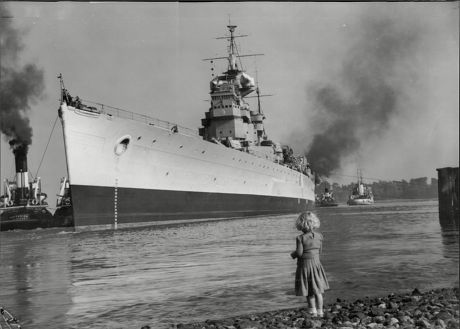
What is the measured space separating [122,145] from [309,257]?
61.6ft

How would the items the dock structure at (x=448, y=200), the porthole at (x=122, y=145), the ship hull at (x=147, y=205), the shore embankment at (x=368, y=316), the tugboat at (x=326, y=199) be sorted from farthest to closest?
the tugboat at (x=326, y=199) < the porthole at (x=122, y=145) < the ship hull at (x=147, y=205) < the dock structure at (x=448, y=200) < the shore embankment at (x=368, y=316)

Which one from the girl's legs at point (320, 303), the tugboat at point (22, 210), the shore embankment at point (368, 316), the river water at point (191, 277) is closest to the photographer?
the shore embankment at point (368, 316)

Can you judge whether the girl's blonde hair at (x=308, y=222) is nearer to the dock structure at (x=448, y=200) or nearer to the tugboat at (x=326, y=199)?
the dock structure at (x=448, y=200)

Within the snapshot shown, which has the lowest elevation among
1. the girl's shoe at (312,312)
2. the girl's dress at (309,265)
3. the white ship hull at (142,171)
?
the girl's shoe at (312,312)

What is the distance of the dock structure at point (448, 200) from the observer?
16.9m

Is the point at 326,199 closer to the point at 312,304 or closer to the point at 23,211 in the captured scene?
the point at 23,211

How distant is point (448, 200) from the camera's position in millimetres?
17984

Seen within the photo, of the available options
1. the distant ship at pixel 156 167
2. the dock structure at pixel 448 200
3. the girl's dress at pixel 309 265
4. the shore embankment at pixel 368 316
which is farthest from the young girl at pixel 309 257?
the dock structure at pixel 448 200

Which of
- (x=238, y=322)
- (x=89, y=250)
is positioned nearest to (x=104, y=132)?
(x=89, y=250)

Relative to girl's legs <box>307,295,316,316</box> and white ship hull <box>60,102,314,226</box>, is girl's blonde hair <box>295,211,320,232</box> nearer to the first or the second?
girl's legs <box>307,295,316,316</box>

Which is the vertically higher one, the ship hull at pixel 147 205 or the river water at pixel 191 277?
the ship hull at pixel 147 205

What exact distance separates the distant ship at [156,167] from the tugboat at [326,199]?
37.2 meters

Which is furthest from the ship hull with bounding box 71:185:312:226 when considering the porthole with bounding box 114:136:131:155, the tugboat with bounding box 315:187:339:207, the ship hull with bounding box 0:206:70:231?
the tugboat with bounding box 315:187:339:207

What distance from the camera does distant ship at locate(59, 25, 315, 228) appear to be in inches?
842
